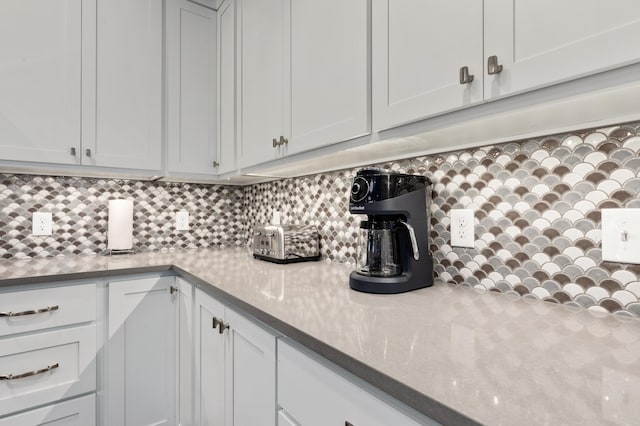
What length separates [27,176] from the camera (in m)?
1.86

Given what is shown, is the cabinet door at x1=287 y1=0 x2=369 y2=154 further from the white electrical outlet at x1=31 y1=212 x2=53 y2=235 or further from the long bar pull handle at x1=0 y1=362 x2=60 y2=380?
the white electrical outlet at x1=31 y1=212 x2=53 y2=235

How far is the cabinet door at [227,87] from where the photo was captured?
1.93m

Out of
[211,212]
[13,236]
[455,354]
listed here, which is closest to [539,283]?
[455,354]

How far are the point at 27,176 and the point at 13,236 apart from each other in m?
0.32

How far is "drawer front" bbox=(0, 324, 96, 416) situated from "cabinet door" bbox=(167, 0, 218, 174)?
100cm

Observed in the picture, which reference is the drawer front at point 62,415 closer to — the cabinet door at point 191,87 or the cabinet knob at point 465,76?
the cabinet door at point 191,87

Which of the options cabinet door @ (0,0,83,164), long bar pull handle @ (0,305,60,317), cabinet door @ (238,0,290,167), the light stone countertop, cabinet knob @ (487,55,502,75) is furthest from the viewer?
cabinet door @ (0,0,83,164)

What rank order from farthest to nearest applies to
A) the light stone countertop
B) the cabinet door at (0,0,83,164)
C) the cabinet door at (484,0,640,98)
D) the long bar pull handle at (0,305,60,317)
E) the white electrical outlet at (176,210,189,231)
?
the white electrical outlet at (176,210,189,231)
the cabinet door at (0,0,83,164)
the long bar pull handle at (0,305,60,317)
the cabinet door at (484,0,640,98)
the light stone countertop

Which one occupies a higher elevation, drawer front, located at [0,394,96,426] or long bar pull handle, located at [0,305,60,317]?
long bar pull handle, located at [0,305,60,317]

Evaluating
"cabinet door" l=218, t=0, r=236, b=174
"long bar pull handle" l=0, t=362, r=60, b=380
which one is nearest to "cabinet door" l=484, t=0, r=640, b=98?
"cabinet door" l=218, t=0, r=236, b=174

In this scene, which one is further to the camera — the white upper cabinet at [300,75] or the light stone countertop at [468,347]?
the white upper cabinet at [300,75]

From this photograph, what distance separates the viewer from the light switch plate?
2.60ft

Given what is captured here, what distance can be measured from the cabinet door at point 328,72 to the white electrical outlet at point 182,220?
1.22m

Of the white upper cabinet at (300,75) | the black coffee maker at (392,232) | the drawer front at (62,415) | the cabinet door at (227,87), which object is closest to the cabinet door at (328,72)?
the white upper cabinet at (300,75)
